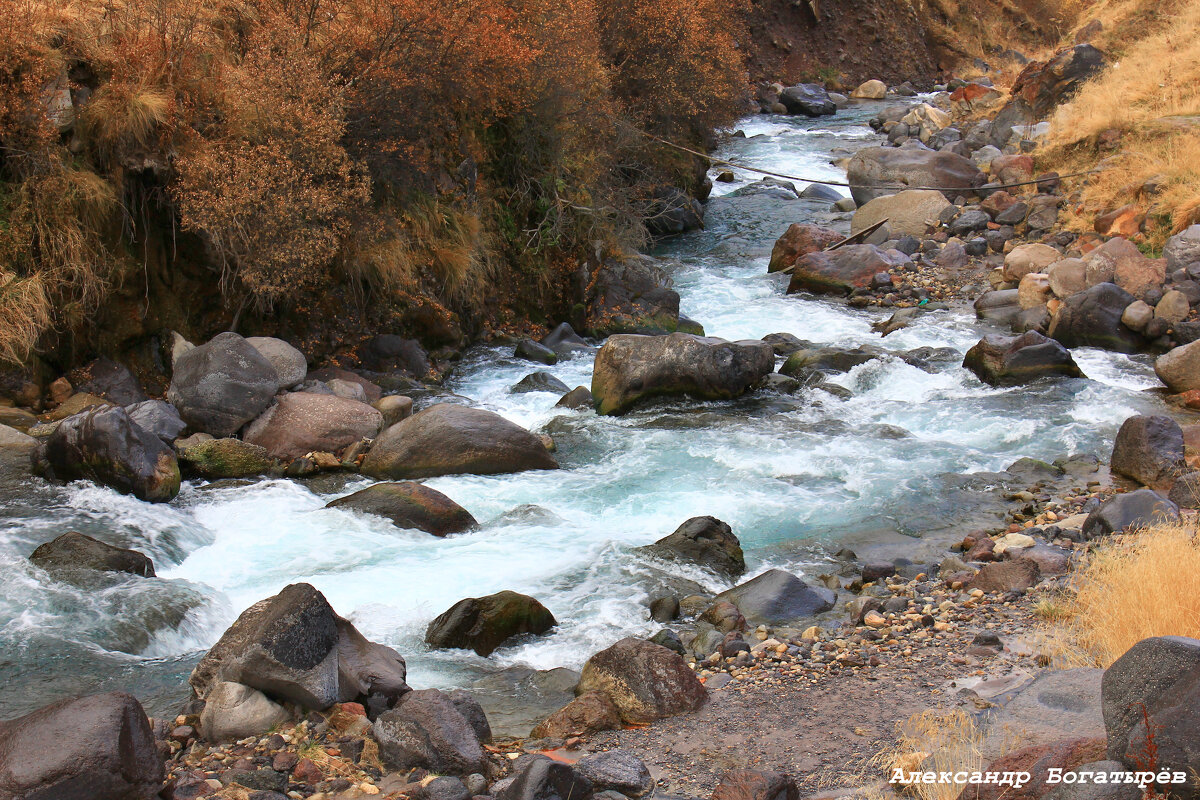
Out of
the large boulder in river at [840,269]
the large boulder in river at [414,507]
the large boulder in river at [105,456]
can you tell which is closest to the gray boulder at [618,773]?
the large boulder in river at [414,507]

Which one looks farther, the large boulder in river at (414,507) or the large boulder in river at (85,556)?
Answer: the large boulder in river at (414,507)

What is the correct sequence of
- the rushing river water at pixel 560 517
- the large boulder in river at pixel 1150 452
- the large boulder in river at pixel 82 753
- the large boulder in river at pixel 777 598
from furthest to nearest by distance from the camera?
the large boulder in river at pixel 1150 452 < the large boulder in river at pixel 777 598 < the rushing river water at pixel 560 517 < the large boulder in river at pixel 82 753

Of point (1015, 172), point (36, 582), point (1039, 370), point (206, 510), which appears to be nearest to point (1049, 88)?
point (1015, 172)

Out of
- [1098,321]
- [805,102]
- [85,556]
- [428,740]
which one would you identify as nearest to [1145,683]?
[428,740]

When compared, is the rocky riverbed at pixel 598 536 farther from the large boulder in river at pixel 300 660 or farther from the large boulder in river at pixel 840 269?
the large boulder in river at pixel 840 269

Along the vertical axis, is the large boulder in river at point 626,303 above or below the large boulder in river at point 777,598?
above

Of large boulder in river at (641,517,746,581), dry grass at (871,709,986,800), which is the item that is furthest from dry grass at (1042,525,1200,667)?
large boulder in river at (641,517,746,581)

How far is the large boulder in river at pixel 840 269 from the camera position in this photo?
16.3 meters

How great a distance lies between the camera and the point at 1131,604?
5105 mm

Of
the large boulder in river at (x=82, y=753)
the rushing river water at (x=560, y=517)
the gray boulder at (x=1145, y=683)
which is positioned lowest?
the rushing river water at (x=560, y=517)

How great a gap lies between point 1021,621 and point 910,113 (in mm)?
24627

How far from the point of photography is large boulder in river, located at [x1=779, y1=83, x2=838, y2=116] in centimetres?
3241

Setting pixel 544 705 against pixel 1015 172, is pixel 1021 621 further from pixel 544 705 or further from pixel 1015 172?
pixel 1015 172

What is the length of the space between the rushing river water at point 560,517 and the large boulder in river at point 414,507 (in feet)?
0.42
